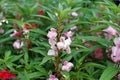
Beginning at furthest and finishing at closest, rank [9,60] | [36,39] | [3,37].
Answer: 1. [3,37]
2. [36,39]
3. [9,60]

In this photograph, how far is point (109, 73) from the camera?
2205mm

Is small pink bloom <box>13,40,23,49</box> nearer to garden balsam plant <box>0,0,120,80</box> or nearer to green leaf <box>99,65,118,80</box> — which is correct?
garden balsam plant <box>0,0,120,80</box>

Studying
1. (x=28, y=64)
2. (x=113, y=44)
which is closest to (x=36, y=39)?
(x=28, y=64)

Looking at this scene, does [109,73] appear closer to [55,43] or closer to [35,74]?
[55,43]

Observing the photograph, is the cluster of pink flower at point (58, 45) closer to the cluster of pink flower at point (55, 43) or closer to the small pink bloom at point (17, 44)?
the cluster of pink flower at point (55, 43)

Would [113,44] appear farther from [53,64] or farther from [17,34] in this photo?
[17,34]

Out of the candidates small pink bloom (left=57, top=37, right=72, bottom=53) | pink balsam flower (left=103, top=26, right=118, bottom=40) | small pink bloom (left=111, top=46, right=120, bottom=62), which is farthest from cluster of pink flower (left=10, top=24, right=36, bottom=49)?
small pink bloom (left=111, top=46, right=120, bottom=62)

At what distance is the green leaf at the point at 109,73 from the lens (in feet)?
7.13

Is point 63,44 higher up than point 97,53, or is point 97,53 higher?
point 63,44

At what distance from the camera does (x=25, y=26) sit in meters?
2.81

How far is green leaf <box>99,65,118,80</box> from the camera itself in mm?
2174

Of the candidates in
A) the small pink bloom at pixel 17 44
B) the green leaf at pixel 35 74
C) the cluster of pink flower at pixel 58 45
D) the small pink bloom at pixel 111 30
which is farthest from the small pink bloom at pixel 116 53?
the small pink bloom at pixel 17 44

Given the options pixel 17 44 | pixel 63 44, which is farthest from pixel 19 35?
pixel 63 44

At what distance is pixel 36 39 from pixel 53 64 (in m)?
0.35
